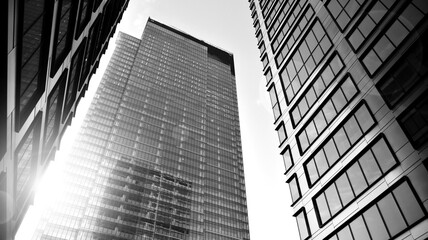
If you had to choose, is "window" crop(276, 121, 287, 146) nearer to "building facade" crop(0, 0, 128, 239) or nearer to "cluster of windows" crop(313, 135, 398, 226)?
"cluster of windows" crop(313, 135, 398, 226)

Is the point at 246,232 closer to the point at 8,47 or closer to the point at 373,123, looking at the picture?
the point at 373,123

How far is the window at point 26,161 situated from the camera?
13958mm

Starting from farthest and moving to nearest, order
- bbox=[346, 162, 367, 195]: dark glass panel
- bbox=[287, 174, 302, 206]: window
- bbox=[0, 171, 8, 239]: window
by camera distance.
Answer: bbox=[287, 174, 302, 206]: window → bbox=[346, 162, 367, 195]: dark glass panel → bbox=[0, 171, 8, 239]: window

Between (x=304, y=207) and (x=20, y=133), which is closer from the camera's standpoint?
(x=20, y=133)

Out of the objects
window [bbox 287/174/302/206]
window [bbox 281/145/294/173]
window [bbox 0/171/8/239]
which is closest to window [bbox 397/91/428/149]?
window [bbox 287/174/302/206]

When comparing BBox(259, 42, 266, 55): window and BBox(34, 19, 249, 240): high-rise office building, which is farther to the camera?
BBox(34, 19, 249, 240): high-rise office building

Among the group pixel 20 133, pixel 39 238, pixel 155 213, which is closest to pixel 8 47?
pixel 20 133

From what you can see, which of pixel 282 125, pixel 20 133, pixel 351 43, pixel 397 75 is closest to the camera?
pixel 20 133

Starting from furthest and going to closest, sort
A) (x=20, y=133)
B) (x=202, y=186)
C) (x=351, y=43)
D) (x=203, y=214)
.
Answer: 1. (x=202, y=186)
2. (x=203, y=214)
3. (x=351, y=43)
4. (x=20, y=133)

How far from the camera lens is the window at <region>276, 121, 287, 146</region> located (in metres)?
27.9

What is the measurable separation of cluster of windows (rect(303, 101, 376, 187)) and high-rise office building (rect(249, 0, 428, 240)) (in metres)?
0.07

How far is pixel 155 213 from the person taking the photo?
97.5m

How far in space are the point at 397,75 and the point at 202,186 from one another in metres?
99.8

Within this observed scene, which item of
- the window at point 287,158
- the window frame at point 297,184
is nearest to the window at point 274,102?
the window at point 287,158
